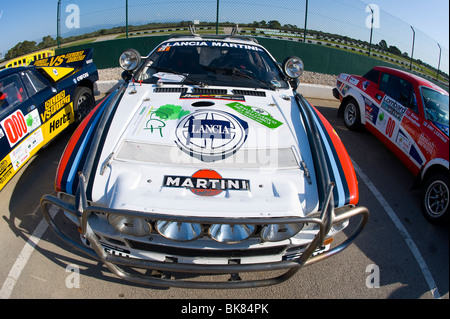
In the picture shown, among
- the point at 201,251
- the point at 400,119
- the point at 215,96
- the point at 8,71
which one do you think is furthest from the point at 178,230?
the point at 400,119

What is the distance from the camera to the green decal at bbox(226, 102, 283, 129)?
2701mm

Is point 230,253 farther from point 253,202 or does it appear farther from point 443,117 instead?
point 443,117

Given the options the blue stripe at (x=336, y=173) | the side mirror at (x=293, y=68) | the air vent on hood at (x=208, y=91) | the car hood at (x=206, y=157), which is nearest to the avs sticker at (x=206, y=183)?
the car hood at (x=206, y=157)

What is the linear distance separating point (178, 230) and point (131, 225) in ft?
1.04

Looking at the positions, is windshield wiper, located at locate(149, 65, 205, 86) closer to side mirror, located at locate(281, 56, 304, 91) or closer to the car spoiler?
side mirror, located at locate(281, 56, 304, 91)

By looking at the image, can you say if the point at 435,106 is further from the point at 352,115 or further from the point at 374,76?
the point at 352,115

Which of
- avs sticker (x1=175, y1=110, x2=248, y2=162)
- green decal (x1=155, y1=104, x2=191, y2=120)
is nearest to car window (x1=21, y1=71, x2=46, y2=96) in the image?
green decal (x1=155, y1=104, x2=191, y2=120)

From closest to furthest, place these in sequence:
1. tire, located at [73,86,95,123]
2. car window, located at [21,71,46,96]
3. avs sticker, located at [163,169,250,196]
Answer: avs sticker, located at [163,169,250,196], car window, located at [21,71,46,96], tire, located at [73,86,95,123]

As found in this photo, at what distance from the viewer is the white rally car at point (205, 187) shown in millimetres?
1876

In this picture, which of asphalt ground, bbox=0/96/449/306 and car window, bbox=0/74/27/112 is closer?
asphalt ground, bbox=0/96/449/306

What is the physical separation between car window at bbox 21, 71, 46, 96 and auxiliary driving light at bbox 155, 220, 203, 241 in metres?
3.35

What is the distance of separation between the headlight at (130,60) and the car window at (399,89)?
3.71 metres
